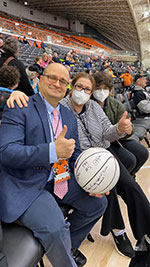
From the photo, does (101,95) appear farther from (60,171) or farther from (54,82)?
(60,171)

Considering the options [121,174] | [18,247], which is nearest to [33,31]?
[121,174]

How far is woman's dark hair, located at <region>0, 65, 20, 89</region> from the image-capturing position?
1.68m

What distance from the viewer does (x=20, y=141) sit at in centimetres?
108

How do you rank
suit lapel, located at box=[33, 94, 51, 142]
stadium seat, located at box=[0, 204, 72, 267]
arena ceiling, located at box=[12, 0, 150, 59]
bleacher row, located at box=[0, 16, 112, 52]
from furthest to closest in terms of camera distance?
arena ceiling, located at box=[12, 0, 150, 59]
bleacher row, located at box=[0, 16, 112, 52]
suit lapel, located at box=[33, 94, 51, 142]
stadium seat, located at box=[0, 204, 72, 267]

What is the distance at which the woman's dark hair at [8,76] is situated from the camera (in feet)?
5.51

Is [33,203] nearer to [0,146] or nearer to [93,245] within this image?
[0,146]

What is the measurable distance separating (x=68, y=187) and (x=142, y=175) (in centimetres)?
175

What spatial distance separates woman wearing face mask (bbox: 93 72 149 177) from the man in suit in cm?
79

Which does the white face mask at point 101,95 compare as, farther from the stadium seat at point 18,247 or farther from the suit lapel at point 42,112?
the stadium seat at point 18,247

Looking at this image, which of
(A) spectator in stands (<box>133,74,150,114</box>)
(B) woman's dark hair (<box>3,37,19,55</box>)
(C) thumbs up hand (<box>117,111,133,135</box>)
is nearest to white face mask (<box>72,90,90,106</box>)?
(C) thumbs up hand (<box>117,111,133,135</box>)

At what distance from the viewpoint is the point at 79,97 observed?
1677 mm

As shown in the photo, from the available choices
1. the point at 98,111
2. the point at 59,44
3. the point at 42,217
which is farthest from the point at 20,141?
the point at 59,44

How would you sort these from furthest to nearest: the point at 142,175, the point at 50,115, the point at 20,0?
the point at 20,0 → the point at 142,175 → the point at 50,115

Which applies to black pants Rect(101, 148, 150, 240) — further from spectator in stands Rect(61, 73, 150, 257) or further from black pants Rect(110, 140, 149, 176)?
black pants Rect(110, 140, 149, 176)
